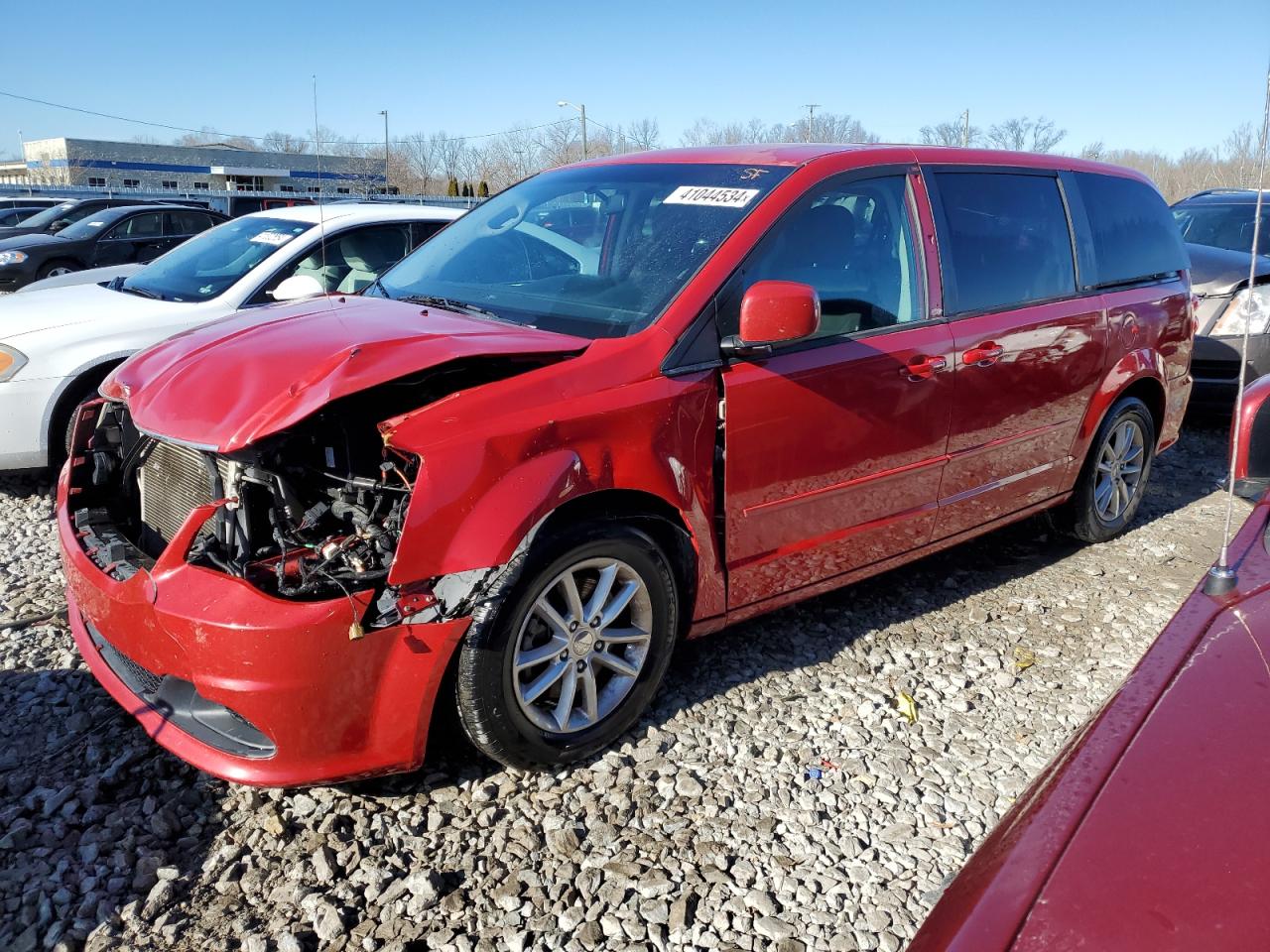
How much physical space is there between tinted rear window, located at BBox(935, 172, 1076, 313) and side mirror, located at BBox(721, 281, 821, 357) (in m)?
1.06

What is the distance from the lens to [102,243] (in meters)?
13.7

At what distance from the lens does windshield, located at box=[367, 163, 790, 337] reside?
3229 mm

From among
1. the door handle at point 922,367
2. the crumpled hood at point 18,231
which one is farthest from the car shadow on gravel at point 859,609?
the crumpled hood at point 18,231

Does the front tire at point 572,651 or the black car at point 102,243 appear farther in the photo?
the black car at point 102,243

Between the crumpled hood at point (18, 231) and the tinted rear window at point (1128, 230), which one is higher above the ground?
the crumpled hood at point (18, 231)

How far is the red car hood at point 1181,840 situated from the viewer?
47.0 inches

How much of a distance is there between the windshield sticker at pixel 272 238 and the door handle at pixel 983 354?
14.1ft

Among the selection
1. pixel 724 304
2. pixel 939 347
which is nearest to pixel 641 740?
pixel 724 304

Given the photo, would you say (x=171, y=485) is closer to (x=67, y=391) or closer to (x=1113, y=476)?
(x=67, y=391)

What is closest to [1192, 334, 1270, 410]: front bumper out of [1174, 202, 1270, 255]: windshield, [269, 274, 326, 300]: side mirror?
[1174, 202, 1270, 255]: windshield

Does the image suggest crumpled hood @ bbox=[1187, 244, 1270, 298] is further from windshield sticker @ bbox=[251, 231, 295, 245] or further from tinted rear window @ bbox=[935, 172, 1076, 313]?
windshield sticker @ bbox=[251, 231, 295, 245]

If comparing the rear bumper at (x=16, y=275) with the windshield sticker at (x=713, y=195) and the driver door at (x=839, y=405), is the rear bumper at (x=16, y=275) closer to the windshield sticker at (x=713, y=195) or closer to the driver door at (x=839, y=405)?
the windshield sticker at (x=713, y=195)

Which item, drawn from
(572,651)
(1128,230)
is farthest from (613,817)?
(1128,230)

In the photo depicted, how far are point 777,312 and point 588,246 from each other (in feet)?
3.29
